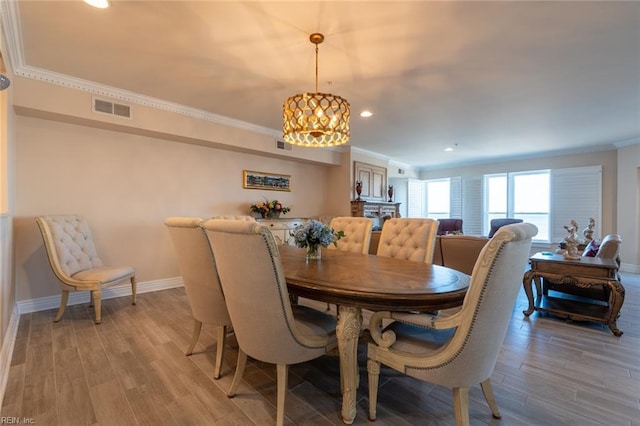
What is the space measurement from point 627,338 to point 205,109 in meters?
5.37

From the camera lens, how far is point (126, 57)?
271 centimetres

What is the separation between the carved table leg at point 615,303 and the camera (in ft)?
8.88

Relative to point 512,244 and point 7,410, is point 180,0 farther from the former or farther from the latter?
point 7,410

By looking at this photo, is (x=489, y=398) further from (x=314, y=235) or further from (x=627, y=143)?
(x=627, y=143)

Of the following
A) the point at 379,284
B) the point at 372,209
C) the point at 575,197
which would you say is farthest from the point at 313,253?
the point at 575,197

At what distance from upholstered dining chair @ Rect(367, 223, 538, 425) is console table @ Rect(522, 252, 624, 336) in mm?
2406

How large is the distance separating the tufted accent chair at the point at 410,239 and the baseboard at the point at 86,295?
3274 mm

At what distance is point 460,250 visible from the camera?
3135 mm

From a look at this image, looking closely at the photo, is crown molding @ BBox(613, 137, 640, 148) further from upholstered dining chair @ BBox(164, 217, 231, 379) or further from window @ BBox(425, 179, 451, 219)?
upholstered dining chair @ BBox(164, 217, 231, 379)

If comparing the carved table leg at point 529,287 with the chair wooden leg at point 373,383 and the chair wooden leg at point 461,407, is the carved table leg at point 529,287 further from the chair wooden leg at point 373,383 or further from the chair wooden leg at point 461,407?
the chair wooden leg at point 373,383

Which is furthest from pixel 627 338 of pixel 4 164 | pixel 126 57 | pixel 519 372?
pixel 4 164

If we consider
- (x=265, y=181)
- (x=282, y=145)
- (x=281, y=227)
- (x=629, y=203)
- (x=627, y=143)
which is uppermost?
(x=627, y=143)

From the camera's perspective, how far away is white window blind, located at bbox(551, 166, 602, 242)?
6031 mm

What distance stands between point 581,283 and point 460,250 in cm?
123
